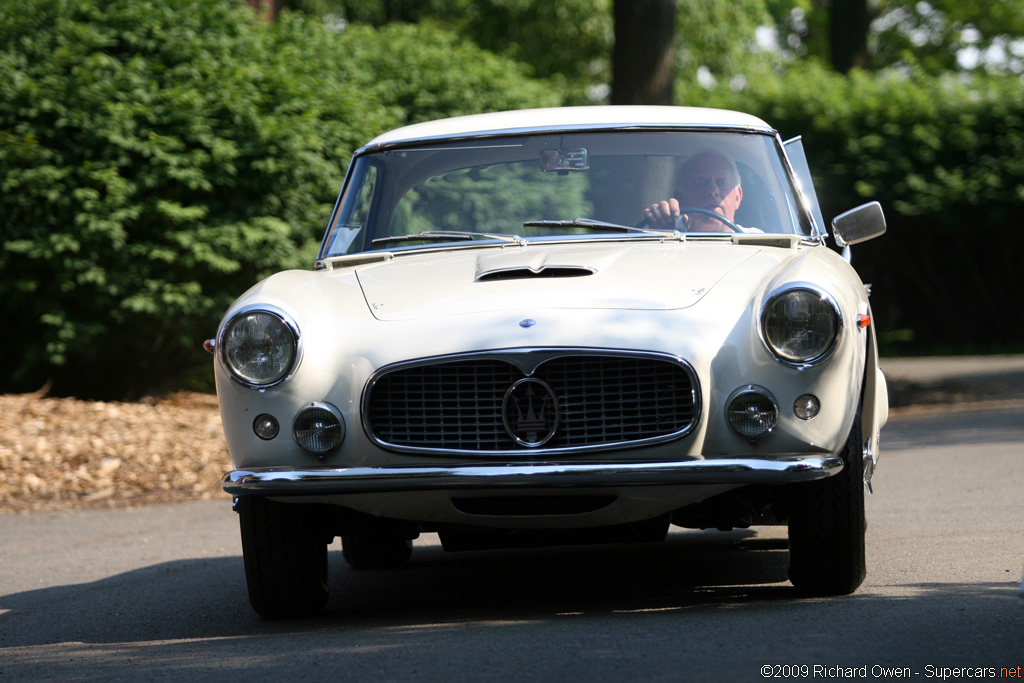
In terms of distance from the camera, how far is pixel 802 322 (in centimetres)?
402

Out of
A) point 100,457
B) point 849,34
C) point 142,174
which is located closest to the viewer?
point 100,457

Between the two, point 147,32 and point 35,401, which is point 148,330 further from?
point 147,32

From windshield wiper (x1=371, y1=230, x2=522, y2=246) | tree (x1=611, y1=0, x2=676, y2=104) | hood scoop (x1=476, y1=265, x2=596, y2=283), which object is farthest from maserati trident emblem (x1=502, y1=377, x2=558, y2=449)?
tree (x1=611, y1=0, x2=676, y2=104)

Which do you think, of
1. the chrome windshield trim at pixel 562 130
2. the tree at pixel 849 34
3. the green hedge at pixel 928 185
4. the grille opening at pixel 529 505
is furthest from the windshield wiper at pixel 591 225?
the tree at pixel 849 34

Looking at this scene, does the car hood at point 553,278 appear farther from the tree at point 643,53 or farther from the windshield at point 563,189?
the tree at point 643,53

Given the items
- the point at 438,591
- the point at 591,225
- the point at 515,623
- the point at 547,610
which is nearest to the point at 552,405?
the point at 515,623

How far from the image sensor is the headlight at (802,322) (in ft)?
13.1

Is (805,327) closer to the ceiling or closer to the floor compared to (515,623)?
closer to the ceiling

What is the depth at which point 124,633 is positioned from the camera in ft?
14.8

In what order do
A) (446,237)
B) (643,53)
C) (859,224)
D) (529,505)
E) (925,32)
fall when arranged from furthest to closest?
(925,32) < (643,53) < (859,224) < (446,237) < (529,505)

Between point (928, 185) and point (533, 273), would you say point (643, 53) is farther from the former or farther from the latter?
point (533, 273)

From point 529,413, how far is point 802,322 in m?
0.90

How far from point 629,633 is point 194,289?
7469mm

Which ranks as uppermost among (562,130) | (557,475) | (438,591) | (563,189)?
(562,130)
